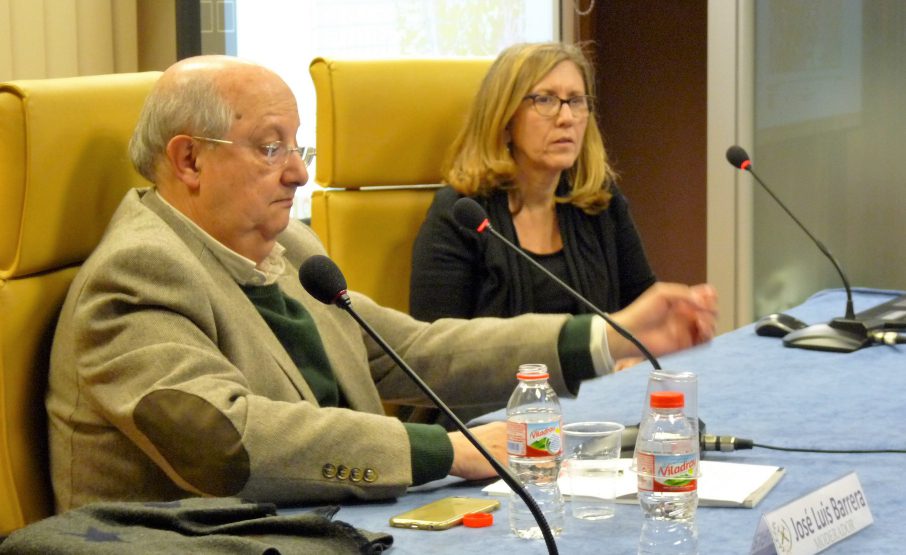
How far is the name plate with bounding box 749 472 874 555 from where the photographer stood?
3.73 ft

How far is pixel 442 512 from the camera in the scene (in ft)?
4.47

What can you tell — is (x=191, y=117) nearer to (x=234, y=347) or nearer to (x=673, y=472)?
(x=234, y=347)

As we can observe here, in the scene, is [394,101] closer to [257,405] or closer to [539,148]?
[539,148]

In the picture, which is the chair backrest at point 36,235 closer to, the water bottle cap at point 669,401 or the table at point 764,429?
the table at point 764,429

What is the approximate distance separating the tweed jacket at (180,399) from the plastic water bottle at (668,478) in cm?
32

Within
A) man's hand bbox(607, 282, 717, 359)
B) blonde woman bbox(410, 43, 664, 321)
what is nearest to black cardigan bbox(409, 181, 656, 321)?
blonde woman bbox(410, 43, 664, 321)

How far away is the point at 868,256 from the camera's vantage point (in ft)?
13.4

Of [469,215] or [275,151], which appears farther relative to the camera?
[469,215]

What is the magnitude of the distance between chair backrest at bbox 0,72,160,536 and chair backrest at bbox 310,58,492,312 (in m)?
0.86

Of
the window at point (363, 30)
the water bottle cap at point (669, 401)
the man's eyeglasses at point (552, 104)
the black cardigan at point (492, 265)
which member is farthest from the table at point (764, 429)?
the window at point (363, 30)

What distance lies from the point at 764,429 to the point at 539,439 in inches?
20.2

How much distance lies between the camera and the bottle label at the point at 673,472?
1205 mm

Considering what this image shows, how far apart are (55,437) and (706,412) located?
918mm

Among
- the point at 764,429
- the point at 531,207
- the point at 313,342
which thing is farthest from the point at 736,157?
the point at 313,342
